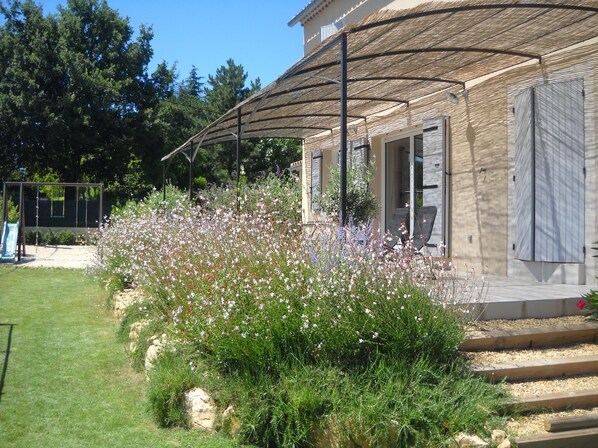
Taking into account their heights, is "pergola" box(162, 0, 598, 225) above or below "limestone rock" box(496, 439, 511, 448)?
above

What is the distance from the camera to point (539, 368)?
13.8ft

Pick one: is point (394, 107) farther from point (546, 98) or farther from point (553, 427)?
point (553, 427)

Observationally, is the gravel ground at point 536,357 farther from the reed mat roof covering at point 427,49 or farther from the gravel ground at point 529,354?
the reed mat roof covering at point 427,49

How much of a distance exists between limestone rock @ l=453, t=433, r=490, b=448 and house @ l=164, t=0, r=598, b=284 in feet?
6.85

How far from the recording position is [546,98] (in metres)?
6.67

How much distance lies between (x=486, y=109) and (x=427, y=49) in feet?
6.00

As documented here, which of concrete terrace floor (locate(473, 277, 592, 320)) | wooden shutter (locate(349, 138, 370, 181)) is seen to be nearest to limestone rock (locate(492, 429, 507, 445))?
concrete terrace floor (locate(473, 277, 592, 320))

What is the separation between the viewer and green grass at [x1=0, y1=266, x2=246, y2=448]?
4043 millimetres

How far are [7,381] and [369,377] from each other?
3296mm

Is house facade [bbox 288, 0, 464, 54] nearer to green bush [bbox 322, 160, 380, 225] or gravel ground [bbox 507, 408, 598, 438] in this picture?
green bush [bbox 322, 160, 380, 225]

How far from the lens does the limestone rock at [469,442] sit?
341cm

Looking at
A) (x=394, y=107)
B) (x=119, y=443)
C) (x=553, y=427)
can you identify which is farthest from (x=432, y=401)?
(x=394, y=107)

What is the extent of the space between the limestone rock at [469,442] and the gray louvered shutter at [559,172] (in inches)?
141

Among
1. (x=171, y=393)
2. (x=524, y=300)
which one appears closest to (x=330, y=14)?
(x=524, y=300)
